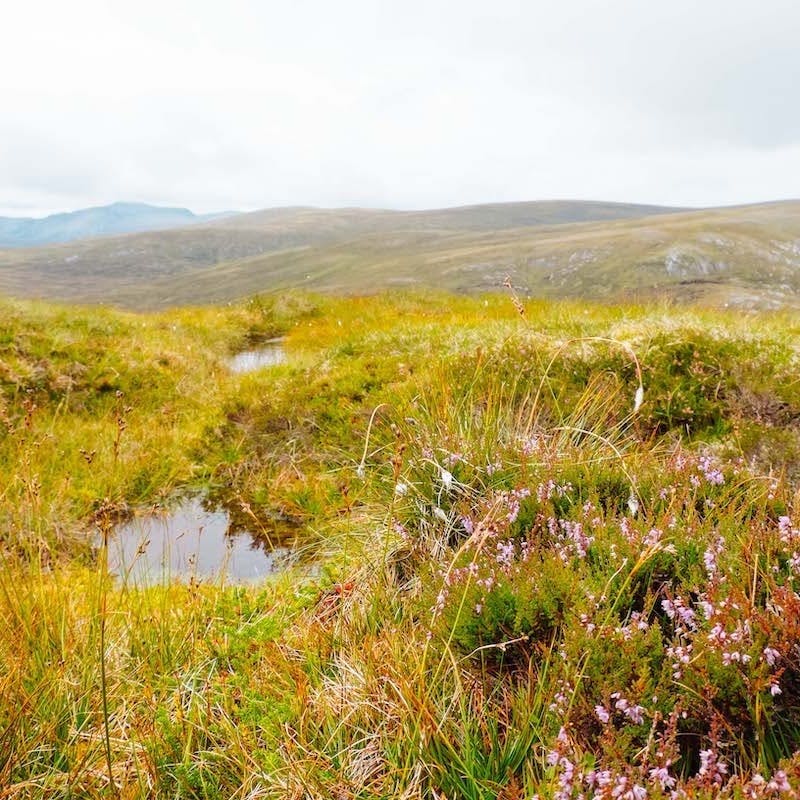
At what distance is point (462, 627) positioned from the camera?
8.93ft

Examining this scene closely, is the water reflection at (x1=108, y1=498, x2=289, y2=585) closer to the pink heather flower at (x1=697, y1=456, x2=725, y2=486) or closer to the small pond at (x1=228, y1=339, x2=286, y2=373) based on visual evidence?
the pink heather flower at (x1=697, y1=456, x2=725, y2=486)

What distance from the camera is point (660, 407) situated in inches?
242

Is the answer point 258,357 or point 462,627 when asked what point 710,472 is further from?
point 258,357

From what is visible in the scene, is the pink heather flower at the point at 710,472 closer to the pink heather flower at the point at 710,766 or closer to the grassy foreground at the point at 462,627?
the grassy foreground at the point at 462,627

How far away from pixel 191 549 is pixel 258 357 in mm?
8833

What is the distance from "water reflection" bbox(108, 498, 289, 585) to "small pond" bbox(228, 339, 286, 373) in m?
5.87

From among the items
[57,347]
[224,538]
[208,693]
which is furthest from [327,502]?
[57,347]

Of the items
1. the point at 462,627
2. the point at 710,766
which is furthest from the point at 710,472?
the point at 710,766

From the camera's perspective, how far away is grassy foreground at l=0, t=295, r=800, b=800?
2070mm

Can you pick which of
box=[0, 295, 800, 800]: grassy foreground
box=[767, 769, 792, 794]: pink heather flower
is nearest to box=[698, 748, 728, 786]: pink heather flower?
box=[0, 295, 800, 800]: grassy foreground

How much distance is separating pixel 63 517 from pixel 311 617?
9.99 feet

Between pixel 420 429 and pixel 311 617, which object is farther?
pixel 420 429

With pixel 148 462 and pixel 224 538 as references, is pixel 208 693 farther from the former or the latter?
pixel 148 462

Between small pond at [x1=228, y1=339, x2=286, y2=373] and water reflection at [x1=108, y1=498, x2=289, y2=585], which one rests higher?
small pond at [x1=228, y1=339, x2=286, y2=373]
